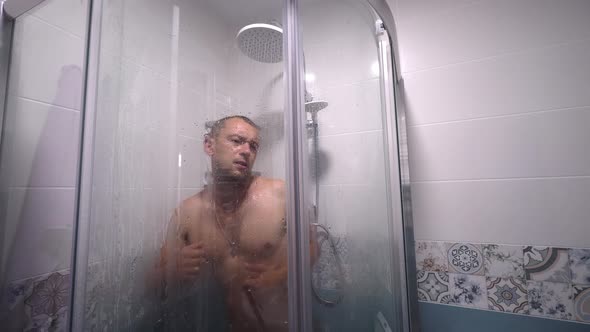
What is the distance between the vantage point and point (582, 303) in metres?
0.74

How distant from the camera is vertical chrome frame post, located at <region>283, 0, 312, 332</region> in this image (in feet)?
1.36

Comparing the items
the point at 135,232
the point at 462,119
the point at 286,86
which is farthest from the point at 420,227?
the point at 135,232

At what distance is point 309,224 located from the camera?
1.44ft

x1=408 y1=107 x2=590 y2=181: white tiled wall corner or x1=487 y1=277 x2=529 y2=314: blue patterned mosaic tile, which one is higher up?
x1=408 y1=107 x2=590 y2=181: white tiled wall corner

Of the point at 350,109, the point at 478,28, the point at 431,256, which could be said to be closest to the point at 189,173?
the point at 350,109

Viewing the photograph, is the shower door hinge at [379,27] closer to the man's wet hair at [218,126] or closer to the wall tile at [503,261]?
the man's wet hair at [218,126]

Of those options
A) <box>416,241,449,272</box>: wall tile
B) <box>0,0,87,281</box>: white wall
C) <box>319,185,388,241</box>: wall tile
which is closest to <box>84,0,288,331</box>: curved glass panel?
<box>319,185,388,241</box>: wall tile

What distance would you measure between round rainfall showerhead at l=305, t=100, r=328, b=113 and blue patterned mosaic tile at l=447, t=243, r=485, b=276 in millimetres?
763

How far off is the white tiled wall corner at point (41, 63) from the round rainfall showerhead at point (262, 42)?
24.7 inches

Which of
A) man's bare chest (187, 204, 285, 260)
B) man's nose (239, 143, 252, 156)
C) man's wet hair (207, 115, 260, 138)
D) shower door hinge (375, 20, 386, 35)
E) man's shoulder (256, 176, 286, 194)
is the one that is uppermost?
shower door hinge (375, 20, 386, 35)

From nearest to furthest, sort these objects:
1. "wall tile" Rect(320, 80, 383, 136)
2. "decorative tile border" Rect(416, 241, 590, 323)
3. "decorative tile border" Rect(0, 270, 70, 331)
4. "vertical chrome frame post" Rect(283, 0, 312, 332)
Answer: "vertical chrome frame post" Rect(283, 0, 312, 332), "wall tile" Rect(320, 80, 383, 136), "decorative tile border" Rect(0, 270, 70, 331), "decorative tile border" Rect(416, 241, 590, 323)

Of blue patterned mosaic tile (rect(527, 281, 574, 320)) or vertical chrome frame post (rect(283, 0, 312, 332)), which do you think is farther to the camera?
blue patterned mosaic tile (rect(527, 281, 574, 320))

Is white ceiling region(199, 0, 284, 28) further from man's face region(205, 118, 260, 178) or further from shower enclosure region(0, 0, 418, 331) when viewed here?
man's face region(205, 118, 260, 178)

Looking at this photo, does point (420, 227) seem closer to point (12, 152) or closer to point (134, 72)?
point (134, 72)
